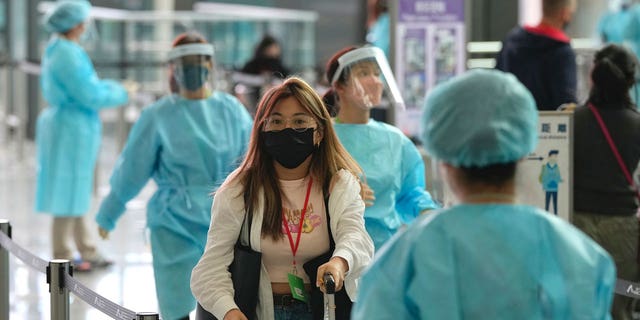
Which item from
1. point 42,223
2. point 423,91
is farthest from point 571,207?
point 42,223

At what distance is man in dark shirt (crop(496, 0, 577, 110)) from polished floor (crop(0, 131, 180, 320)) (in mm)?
2108

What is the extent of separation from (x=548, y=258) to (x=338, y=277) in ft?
2.89

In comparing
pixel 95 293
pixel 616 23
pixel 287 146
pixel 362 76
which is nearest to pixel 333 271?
pixel 287 146

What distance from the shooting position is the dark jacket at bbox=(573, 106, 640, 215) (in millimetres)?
4500

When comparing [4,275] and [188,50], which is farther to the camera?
[188,50]

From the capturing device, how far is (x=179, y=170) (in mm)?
4762

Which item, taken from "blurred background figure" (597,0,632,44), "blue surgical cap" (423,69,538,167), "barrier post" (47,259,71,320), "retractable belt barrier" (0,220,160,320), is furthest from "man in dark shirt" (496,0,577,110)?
"blurred background figure" (597,0,632,44)

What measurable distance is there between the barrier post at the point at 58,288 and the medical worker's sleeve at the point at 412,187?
4.05ft

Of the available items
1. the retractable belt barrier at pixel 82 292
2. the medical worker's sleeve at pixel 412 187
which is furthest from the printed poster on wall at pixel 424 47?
the retractable belt barrier at pixel 82 292

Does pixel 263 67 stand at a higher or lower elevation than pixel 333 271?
higher

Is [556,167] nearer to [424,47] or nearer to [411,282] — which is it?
[411,282]

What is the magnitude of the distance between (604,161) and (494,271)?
2.55m

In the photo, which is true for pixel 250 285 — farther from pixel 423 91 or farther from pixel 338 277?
pixel 423 91

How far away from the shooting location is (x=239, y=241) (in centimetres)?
314
